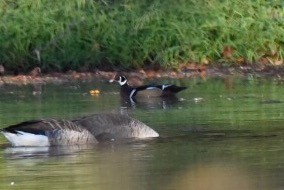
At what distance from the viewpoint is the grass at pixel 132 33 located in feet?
75.1

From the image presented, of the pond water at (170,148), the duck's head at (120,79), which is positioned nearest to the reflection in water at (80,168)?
the pond water at (170,148)

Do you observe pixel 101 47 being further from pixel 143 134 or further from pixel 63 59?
pixel 143 134

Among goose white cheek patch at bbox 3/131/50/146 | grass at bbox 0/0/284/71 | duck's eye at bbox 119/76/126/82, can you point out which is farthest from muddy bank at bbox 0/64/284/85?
goose white cheek patch at bbox 3/131/50/146

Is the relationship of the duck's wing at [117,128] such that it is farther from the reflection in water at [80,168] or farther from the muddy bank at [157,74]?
the muddy bank at [157,74]

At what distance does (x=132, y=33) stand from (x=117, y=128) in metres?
8.81

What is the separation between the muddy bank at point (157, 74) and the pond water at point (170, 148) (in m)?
1.42

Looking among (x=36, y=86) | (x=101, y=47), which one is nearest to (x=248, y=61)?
(x=101, y=47)

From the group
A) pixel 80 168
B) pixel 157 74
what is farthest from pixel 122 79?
pixel 80 168

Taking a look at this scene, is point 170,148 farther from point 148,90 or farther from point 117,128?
point 148,90

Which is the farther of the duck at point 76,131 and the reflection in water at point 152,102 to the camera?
the reflection in water at point 152,102

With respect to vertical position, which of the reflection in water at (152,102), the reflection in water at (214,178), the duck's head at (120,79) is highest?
the duck's head at (120,79)

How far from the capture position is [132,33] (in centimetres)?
2330

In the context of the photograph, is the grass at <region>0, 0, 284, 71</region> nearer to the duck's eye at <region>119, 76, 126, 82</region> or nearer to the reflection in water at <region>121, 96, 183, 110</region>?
the duck's eye at <region>119, 76, 126, 82</region>

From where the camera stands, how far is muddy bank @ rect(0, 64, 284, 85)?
72.0ft
